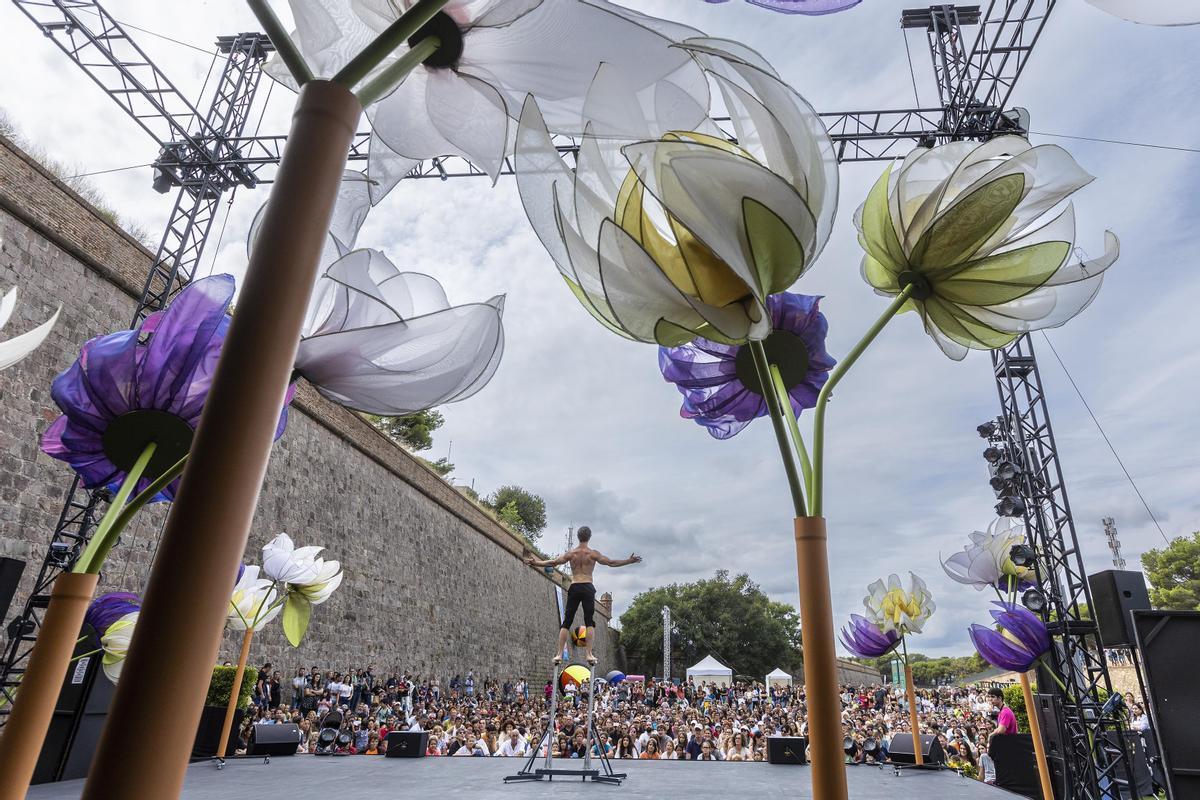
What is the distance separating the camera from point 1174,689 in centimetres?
372

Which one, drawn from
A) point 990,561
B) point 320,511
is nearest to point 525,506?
point 320,511

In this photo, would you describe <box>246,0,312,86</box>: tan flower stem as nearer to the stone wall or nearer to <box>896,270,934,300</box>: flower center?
<box>896,270,934,300</box>: flower center

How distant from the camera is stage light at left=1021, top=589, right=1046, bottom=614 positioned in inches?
243

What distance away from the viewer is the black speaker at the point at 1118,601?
464 centimetres

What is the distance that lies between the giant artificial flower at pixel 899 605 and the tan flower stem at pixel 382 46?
6009mm

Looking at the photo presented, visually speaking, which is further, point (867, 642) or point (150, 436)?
point (867, 642)

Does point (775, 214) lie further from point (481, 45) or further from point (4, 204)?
point (4, 204)

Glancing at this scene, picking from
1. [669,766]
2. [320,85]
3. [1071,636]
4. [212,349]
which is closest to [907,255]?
[320,85]

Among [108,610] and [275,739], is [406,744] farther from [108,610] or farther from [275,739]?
[108,610]

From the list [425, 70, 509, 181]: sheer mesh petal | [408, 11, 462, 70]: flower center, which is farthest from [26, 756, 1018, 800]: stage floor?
[408, 11, 462, 70]: flower center

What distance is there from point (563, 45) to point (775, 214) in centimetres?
29

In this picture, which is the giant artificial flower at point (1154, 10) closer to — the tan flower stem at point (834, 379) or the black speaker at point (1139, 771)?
the tan flower stem at point (834, 379)

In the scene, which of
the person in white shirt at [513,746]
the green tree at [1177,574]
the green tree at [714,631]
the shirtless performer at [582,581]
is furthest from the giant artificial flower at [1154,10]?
the green tree at [714,631]

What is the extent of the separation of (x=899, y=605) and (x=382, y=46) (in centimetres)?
621
